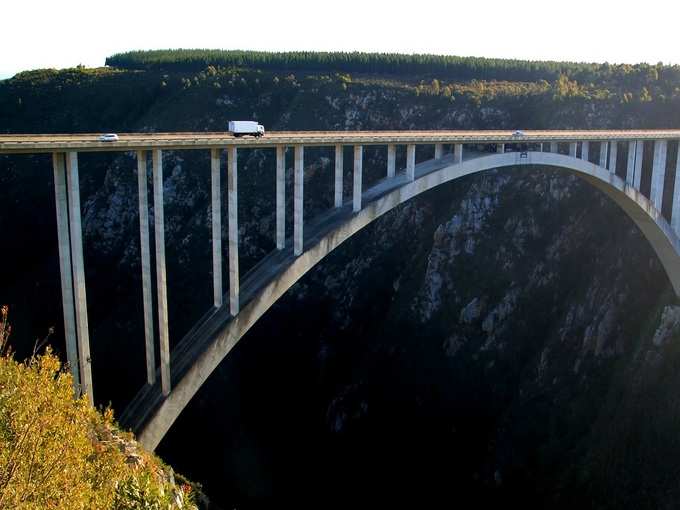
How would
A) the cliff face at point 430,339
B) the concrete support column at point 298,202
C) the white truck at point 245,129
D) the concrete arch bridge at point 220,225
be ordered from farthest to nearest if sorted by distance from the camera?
the cliff face at point 430,339, the white truck at point 245,129, the concrete support column at point 298,202, the concrete arch bridge at point 220,225

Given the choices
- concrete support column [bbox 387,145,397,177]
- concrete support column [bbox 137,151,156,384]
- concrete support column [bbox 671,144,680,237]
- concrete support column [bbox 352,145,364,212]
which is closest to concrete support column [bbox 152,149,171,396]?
concrete support column [bbox 137,151,156,384]

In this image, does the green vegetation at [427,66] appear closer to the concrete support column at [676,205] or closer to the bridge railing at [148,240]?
the concrete support column at [676,205]

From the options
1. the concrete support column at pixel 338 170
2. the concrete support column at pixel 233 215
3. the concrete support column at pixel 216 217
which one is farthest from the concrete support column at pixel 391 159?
the concrete support column at pixel 216 217

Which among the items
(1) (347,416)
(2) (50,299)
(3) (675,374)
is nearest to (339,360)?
(1) (347,416)

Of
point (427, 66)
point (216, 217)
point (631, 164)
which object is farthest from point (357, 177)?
point (427, 66)

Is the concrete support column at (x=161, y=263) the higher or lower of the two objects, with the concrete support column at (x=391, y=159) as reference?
lower

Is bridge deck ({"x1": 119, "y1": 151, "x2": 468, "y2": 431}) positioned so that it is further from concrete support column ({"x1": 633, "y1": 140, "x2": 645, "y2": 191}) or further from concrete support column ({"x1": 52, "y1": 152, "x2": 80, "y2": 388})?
concrete support column ({"x1": 633, "y1": 140, "x2": 645, "y2": 191})

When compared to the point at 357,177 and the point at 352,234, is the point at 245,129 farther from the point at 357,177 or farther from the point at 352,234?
the point at 352,234
